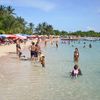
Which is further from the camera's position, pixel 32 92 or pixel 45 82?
pixel 45 82

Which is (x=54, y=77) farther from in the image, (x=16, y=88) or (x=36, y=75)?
(x=16, y=88)

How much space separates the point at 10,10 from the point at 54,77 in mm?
64061

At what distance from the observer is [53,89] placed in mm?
14102

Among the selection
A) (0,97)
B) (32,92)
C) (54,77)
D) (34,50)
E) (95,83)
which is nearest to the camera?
(0,97)

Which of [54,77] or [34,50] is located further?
[34,50]

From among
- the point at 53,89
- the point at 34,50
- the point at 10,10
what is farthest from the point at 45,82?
the point at 10,10

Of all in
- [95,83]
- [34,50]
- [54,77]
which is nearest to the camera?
[95,83]

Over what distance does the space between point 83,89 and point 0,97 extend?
3698 mm

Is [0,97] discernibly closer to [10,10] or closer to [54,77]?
[54,77]

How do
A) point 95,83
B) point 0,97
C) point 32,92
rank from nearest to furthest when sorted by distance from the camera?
point 0,97 < point 32,92 < point 95,83

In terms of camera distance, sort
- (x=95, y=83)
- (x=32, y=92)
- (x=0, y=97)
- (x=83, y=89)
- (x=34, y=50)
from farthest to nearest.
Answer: (x=34, y=50) → (x=95, y=83) → (x=83, y=89) → (x=32, y=92) → (x=0, y=97)

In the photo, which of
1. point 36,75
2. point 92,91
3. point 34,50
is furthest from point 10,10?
point 92,91

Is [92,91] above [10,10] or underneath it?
underneath

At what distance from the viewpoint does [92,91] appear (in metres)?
13.7
